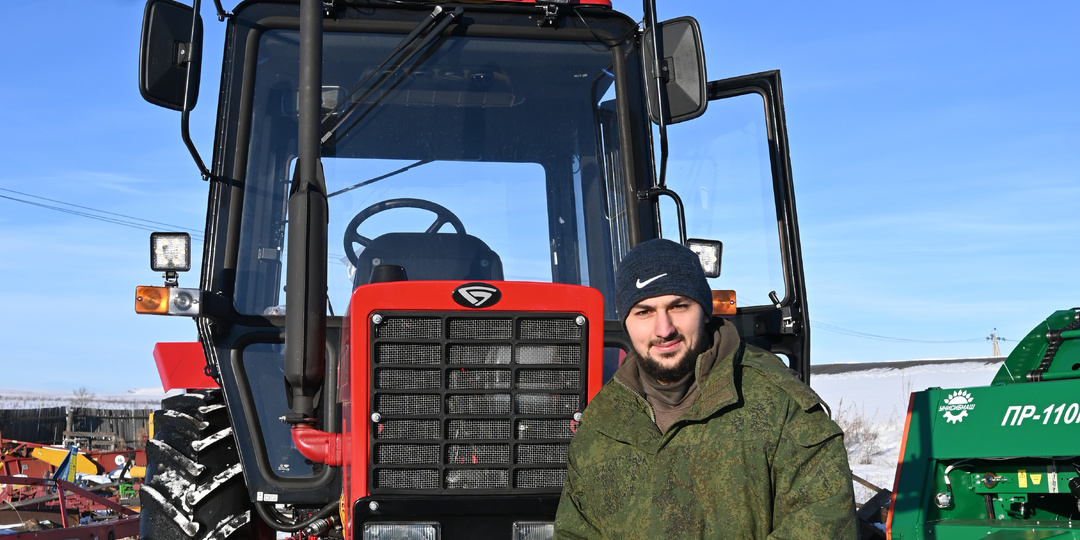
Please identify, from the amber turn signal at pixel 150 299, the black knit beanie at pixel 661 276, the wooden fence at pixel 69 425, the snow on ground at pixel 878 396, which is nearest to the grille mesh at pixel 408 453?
the black knit beanie at pixel 661 276

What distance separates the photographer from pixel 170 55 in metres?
3.73

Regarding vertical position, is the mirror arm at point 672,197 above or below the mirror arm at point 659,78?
below

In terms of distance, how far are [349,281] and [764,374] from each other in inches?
75.4

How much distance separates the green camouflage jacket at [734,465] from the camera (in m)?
2.42

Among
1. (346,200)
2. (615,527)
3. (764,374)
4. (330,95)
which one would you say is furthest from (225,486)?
(764,374)

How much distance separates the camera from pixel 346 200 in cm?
404

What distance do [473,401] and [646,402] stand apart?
0.83 meters

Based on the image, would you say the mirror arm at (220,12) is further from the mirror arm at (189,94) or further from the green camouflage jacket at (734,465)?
the green camouflage jacket at (734,465)

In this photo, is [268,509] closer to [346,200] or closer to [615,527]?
[346,200]

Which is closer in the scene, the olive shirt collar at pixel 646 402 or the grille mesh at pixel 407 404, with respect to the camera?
the olive shirt collar at pixel 646 402

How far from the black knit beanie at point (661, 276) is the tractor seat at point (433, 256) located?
50.2 inches

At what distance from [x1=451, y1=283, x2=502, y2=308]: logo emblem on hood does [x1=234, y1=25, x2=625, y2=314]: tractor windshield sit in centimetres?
61

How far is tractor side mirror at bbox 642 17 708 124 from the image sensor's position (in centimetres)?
389

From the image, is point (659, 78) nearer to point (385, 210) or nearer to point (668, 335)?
point (385, 210)
